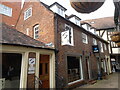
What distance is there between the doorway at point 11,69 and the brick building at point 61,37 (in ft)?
7.91

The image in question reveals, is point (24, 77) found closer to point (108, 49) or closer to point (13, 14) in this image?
point (13, 14)

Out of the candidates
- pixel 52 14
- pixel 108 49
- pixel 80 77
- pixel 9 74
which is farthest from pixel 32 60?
pixel 108 49

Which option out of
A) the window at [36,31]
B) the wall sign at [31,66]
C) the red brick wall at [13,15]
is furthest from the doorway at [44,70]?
the red brick wall at [13,15]

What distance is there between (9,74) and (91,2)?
5.06m

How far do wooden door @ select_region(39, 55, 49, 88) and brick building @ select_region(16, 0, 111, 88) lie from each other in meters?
0.65

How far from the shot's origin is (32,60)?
18.1 ft

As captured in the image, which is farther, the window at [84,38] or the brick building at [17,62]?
the window at [84,38]

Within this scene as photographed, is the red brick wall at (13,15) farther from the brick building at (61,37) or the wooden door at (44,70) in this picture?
the wooden door at (44,70)

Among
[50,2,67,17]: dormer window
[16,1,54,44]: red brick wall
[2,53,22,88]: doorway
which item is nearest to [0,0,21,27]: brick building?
[16,1,54,44]: red brick wall

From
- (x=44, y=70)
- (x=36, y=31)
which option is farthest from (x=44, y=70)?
(x=36, y=31)

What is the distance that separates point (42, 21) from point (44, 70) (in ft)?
13.2

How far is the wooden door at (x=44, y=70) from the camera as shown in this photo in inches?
249

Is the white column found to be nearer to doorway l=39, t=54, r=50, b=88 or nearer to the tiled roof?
the tiled roof

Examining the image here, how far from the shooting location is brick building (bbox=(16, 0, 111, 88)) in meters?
7.17
